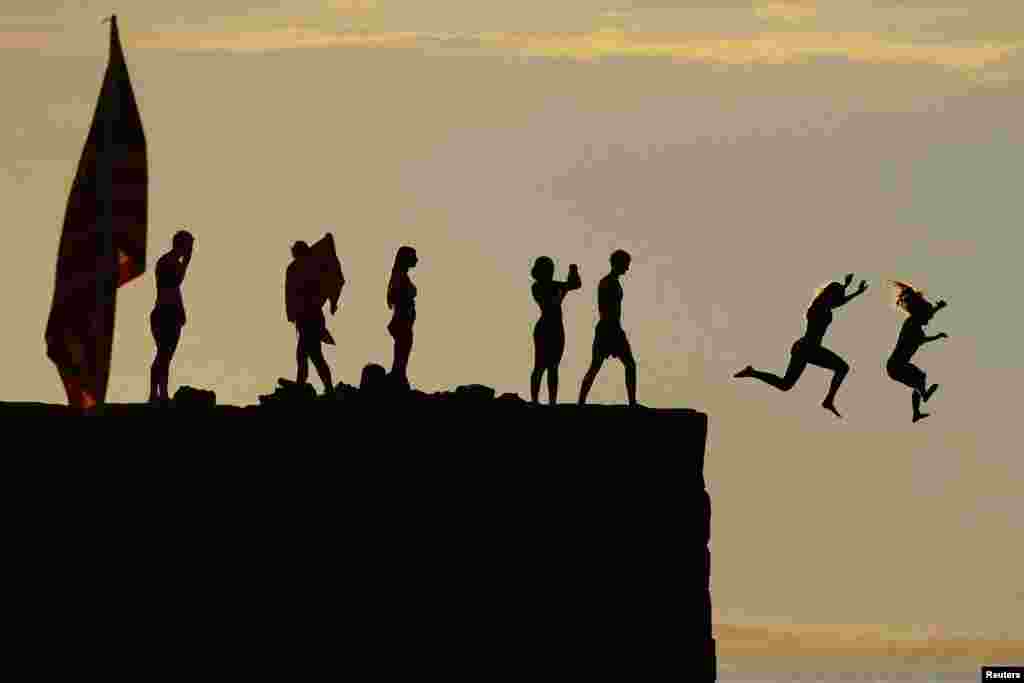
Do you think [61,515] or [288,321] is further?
[288,321]

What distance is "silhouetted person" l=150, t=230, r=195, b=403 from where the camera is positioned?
2026 inches

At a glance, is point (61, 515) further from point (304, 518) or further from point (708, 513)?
point (708, 513)

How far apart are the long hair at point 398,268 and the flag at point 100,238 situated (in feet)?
7.74

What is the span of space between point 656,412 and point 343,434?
3.25 metres

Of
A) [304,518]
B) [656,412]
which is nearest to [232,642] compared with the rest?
[304,518]

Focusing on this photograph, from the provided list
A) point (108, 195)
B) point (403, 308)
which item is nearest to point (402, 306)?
point (403, 308)

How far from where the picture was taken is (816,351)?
178 feet

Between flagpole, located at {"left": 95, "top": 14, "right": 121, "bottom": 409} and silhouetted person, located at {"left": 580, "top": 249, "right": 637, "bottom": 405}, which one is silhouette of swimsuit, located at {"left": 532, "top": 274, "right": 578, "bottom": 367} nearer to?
silhouetted person, located at {"left": 580, "top": 249, "right": 637, "bottom": 405}

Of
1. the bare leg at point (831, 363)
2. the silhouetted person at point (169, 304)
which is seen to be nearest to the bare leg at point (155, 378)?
the silhouetted person at point (169, 304)

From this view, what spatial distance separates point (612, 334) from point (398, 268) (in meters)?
1.88

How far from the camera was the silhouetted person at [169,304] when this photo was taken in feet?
169

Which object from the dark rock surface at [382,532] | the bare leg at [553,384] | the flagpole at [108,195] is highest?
the flagpole at [108,195]

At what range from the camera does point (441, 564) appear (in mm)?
51250

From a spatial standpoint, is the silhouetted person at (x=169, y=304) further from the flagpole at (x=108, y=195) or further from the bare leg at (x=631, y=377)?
the bare leg at (x=631, y=377)
